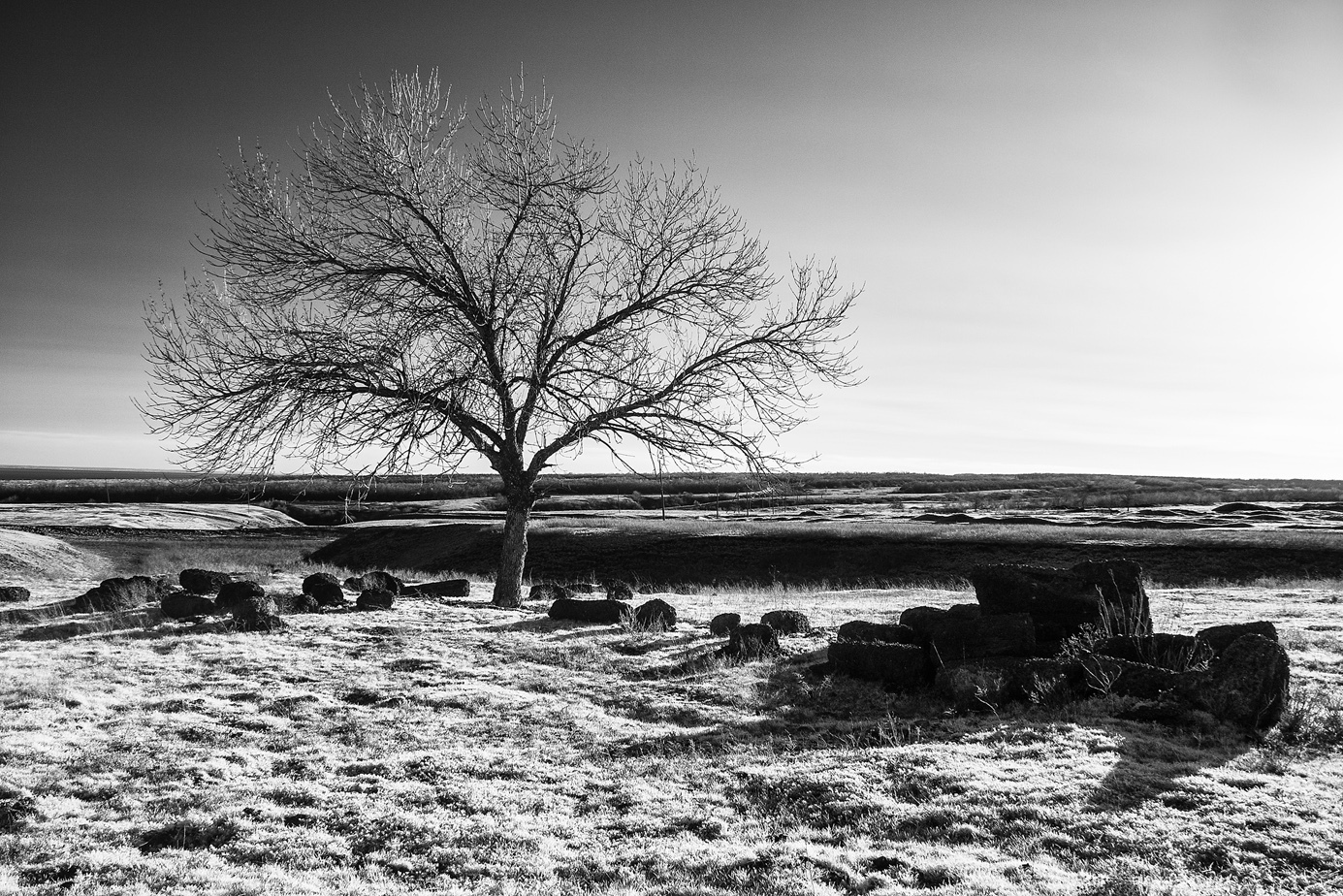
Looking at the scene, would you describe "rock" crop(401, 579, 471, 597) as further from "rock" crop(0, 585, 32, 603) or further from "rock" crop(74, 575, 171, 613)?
"rock" crop(0, 585, 32, 603)

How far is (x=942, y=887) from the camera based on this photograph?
503 cm

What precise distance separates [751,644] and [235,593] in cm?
1002

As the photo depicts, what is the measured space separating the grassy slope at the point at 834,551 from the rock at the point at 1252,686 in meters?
22.8

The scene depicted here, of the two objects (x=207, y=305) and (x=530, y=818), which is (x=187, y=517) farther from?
(x=530, y=818)

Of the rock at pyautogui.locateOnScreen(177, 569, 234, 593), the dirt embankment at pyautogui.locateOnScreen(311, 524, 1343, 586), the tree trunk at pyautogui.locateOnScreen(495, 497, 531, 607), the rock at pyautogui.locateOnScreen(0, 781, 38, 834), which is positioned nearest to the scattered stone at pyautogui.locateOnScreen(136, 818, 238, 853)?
the rock at pyautogui.locateOnScreen(0, 781, 38, 834)

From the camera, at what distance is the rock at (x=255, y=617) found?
13.5 m

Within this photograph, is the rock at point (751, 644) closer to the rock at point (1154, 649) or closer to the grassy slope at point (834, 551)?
the rock at point (1154, 649)

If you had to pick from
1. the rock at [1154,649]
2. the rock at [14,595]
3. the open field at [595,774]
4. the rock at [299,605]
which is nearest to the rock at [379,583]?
the rock at [299,605]

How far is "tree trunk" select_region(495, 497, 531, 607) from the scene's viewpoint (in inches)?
697

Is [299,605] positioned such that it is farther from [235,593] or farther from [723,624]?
[723,624]

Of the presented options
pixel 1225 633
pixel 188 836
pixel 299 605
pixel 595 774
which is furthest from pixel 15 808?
pixel 1225 633

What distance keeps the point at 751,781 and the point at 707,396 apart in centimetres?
1079

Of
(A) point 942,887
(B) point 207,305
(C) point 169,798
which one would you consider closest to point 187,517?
(B) point 207,305

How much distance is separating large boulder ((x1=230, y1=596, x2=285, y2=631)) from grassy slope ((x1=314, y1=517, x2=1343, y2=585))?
758 inches
